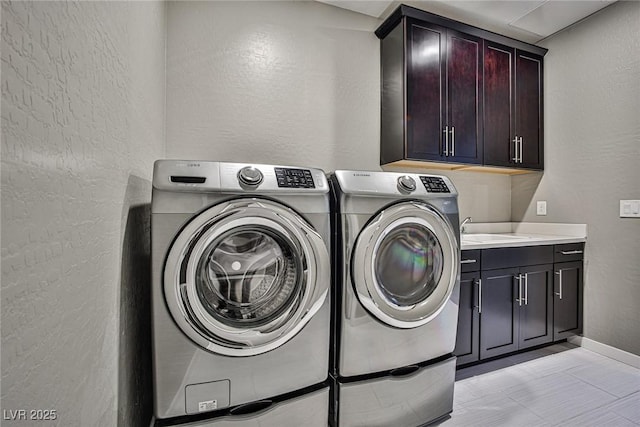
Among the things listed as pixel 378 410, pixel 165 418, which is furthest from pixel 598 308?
pixel 165 418

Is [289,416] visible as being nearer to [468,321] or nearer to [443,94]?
[468,321]

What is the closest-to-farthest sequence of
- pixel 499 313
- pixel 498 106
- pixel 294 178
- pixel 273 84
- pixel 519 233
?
pixel 294 178, pixel 499 313, pixel 273 84, pixel 498 106, pixel 519 233

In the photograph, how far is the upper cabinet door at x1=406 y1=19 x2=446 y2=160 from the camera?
7.25 feet

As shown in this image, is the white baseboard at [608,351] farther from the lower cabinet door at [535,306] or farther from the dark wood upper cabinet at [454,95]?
the dark wood upper cabinet at [454,95]

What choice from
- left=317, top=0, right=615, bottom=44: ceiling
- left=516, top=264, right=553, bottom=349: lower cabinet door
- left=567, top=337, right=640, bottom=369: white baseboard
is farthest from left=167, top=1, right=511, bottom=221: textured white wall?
left=567, top=337, right=640, bottom=369: white baseboard

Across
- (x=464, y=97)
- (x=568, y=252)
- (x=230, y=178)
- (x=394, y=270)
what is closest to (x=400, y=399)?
(x=394, y=270)

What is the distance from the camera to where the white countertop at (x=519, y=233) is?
2.14 meters

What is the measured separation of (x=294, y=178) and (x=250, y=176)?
20cm

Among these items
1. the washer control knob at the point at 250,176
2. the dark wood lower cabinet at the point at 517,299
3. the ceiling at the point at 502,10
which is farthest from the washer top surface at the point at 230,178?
the ceiling at the point at 502,10

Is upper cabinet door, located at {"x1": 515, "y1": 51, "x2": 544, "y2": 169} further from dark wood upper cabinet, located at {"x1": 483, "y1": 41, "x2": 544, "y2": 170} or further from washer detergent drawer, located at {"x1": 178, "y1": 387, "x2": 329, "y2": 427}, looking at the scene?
washer detergent drawer, located at {"x1": 178, "y1": 387, "x2": 329, "y2": 427}

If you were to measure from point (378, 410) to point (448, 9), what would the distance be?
280 centimetres

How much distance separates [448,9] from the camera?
235 centimetres

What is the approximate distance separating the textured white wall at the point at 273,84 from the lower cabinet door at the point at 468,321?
1135 mm

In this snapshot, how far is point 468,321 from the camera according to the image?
1.96m
